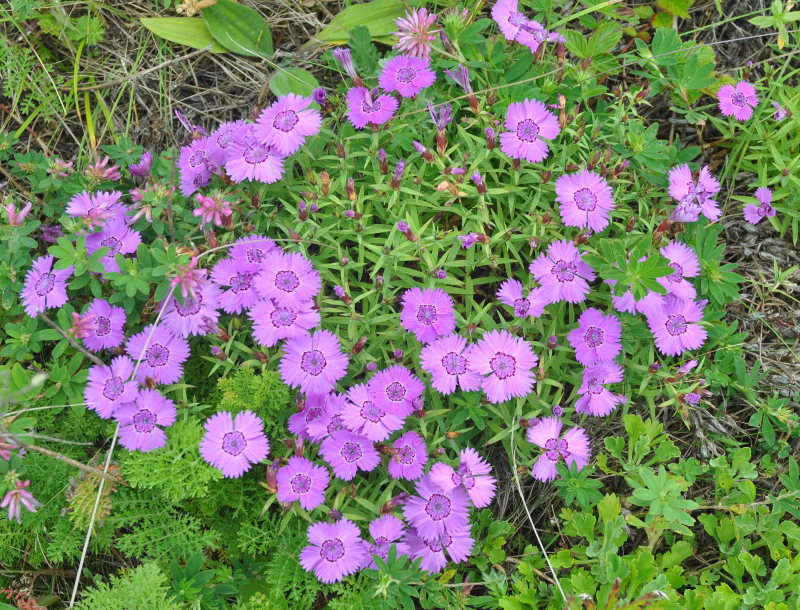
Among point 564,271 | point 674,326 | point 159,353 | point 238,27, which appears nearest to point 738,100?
point 674,326

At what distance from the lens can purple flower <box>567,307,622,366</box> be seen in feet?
8.88

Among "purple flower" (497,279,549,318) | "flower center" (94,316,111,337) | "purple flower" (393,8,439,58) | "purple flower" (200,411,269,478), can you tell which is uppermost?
"purple flower" (393,8,439,58)

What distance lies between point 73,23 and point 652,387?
3.48 metres

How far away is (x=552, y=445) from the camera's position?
8.86 feet

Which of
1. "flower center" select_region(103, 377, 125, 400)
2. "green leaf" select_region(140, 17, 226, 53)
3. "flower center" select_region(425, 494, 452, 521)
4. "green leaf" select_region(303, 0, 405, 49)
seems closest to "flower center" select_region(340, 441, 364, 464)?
"flower center" select_region(425, 494, 452, 521)

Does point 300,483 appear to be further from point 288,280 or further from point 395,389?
point 288,280

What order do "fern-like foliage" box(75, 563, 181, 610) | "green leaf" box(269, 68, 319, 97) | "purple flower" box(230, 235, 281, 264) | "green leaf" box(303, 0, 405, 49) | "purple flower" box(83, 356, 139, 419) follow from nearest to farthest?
"fern-like foliage" box(75, 563, 181, 610) < "purple flower" box(83, 356, 139, 419) < "purple flower" box(230, 235, 281, 264) < "green leaf" box(269, 68, 319, 97) < "green leaf" box(303, 0, 405, 49)

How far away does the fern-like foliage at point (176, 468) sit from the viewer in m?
2.53

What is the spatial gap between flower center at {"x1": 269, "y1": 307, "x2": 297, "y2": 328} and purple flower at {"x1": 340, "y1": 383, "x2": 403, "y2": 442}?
0.36m

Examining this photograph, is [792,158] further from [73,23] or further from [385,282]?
[73,23]

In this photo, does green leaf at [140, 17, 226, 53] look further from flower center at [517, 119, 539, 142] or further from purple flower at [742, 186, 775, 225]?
purple flower at [742, 186, 775, 225]

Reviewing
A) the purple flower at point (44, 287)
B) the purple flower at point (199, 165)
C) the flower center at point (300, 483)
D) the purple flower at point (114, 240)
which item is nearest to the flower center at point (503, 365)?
the flower center at point (300, 483)

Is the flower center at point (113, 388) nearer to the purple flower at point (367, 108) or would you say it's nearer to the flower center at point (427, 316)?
the flower center at point (427, 316)

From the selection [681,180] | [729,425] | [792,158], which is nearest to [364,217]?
[681,180]
